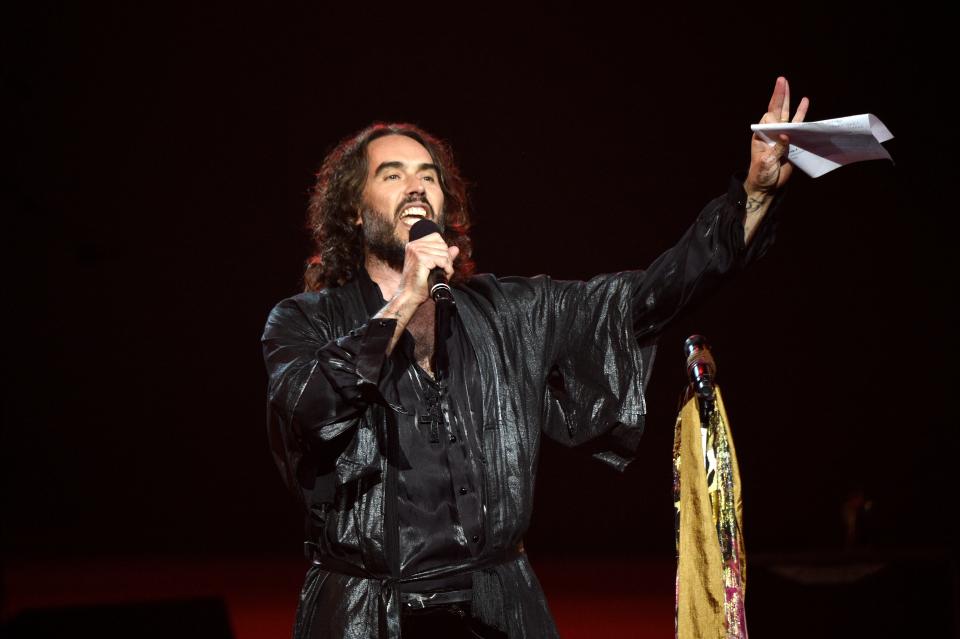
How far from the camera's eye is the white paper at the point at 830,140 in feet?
5.20

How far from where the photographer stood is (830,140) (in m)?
1.66

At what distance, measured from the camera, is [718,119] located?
525 centimetres

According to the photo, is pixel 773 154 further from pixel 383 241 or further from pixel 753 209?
pixel 383 241

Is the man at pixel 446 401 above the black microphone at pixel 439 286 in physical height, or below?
below

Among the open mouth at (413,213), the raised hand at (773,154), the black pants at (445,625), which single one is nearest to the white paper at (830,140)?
the raised hand at (773,154)

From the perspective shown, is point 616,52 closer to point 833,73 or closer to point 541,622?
point 833,73

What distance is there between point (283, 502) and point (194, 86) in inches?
97.6

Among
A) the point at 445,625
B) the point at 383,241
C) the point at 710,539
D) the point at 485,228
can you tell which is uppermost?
the point at 485,228

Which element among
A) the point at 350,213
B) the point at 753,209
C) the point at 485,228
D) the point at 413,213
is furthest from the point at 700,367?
the point at 485,228

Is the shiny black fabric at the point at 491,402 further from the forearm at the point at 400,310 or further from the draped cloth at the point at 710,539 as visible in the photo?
the draped cloth at the point at 710,539

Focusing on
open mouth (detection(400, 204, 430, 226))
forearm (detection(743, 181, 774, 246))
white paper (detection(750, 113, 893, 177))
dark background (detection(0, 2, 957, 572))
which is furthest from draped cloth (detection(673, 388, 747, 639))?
dark background (detection(0, 2, 957, 572))

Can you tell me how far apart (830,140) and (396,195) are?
0.89 metres

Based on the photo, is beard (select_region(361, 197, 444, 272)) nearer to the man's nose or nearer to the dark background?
the man's nose

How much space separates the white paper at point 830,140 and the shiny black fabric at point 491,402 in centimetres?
13
